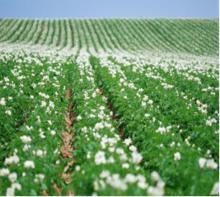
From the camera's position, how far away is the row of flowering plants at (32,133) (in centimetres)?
827

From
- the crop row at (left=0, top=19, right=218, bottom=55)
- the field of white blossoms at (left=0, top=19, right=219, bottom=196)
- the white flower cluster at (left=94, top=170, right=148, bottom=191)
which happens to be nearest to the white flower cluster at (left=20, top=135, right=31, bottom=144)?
the field of white blossoms at (left=0, top=19, right=219, bottom=196)

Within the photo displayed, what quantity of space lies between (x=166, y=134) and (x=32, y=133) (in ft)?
11.1

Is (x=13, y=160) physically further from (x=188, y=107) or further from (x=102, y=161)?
(x=188, y=107)

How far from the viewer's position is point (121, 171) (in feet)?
23.8

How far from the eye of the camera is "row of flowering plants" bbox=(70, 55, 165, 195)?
6.20 m

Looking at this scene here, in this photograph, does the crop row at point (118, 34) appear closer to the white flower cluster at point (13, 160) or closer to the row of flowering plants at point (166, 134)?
the row of flowering plants at point (166, 134)

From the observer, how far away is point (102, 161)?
7359mm

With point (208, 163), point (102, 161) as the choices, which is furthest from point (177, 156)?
point (102, 161)

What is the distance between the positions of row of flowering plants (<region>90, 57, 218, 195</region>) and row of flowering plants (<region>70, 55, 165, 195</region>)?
501 mm

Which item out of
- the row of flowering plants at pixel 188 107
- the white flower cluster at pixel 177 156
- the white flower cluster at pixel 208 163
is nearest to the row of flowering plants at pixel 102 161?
the white flower cluster at pixel 177 156

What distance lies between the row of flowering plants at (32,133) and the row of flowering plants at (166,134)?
202 centimetres

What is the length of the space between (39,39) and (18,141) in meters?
44.5

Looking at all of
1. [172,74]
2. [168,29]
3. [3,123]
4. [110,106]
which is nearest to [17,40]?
[168,29]

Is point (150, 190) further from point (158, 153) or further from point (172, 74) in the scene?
point (172, 74)
